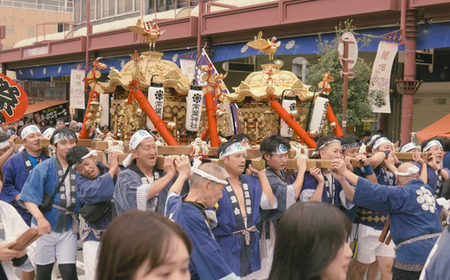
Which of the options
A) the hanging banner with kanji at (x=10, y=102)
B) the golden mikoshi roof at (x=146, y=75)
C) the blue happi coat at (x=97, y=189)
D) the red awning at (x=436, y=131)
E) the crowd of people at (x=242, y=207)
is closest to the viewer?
the crowd of people at (x=242, y=207)

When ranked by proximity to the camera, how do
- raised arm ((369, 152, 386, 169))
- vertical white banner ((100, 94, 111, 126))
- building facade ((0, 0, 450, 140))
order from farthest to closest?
building facade ((0, 0, 450, 140)) < vertical white banner ((100, 94, 111, 126)) < raised arm ((369, 152, 386, 169))

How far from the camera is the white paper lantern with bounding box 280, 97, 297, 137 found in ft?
22.8

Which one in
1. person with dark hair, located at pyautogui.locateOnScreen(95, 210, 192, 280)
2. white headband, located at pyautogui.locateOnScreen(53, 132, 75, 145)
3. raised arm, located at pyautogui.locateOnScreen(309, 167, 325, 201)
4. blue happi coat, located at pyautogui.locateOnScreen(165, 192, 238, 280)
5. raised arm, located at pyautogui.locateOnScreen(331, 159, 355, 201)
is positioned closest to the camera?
person with dark hair, located at pyautogui.locateOnScreen(95, 210, 192, 280)

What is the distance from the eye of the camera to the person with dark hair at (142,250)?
170 centimetres

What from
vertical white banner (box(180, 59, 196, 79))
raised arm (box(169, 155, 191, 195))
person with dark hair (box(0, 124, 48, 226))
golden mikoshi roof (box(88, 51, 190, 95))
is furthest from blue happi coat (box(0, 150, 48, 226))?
vertical white banner (box(180, 59, 196, 79))

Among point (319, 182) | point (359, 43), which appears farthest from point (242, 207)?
point (359, 43)

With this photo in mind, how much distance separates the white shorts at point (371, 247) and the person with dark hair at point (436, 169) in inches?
41.1

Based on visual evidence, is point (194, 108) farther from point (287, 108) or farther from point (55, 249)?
point (55, 249)

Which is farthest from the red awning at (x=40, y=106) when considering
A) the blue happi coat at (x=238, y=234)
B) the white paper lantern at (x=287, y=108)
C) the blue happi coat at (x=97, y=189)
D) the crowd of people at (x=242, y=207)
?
the blue happi coat at (x=238, y=234)

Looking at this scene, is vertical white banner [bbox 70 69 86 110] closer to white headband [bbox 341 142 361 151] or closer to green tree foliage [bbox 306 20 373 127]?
green tree foliage [bbox 306 20 373 127]

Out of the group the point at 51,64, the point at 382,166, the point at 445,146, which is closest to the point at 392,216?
the point at 382,166

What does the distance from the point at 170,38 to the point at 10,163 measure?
12.1 m

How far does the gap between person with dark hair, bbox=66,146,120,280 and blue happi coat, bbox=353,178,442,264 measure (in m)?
2.23

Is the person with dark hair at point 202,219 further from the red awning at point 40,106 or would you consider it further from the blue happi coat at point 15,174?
the red awning at point 40,106
